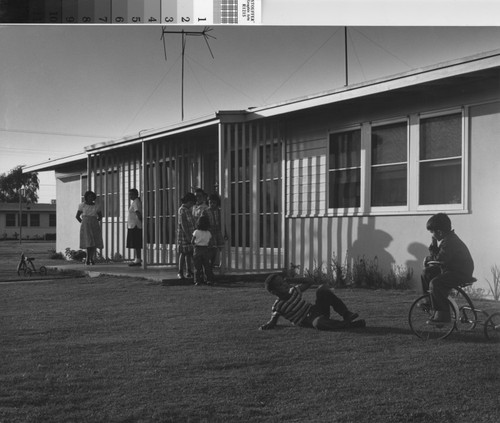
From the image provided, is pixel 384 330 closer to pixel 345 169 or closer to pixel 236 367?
pixel 236 367

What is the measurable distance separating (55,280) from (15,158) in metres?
1.63

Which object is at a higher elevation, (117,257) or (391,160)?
(391,160)

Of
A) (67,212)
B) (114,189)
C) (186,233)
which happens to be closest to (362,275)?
(67,212)

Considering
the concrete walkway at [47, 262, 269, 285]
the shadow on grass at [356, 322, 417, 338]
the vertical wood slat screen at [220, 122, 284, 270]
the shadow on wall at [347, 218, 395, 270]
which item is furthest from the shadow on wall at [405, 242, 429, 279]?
the vertical wood slat screen at [220, 122, 284, 270]

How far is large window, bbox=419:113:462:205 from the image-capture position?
3332mm

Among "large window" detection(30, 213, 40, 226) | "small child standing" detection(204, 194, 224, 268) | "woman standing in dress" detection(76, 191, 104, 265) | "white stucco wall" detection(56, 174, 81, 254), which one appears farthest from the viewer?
"small child standing" detection(204, 194, 224, 268)

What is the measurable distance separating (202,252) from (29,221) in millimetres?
2526

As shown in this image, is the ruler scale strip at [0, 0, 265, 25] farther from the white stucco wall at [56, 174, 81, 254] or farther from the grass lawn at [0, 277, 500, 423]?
the grass lawn at [0, 277, 500, 423]

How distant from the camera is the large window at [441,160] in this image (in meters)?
3.33

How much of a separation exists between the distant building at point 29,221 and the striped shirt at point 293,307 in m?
1.29

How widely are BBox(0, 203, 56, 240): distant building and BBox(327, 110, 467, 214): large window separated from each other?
1568mm

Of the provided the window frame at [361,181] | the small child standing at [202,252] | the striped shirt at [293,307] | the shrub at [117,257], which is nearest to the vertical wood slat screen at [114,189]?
the shrub at [117,257]

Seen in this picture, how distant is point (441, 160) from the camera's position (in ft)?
11.7

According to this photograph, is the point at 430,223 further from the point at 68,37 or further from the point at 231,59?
the point at 68,37
